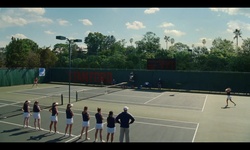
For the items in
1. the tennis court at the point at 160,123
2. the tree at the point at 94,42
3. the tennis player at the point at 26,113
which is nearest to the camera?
the tennis court at the point at 160,123

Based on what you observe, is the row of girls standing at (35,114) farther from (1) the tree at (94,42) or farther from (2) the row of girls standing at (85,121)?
(1) the tree at (94,42)

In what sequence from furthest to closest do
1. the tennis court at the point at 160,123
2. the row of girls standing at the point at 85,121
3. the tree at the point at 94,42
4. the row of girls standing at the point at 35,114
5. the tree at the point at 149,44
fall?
the tree at the point at 94,42 < the tree at the point at 149,44 < the row of girls standing at the point at 35,114 < the tennis court at the point at 160,123 < the row of girls standing at the point at 85,121

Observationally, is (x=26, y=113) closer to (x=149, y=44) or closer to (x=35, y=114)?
(x=35, y=114)

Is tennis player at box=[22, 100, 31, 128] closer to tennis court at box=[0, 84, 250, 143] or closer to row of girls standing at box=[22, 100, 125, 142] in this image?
row of girls standing at box=[22, 100, 125, 142]

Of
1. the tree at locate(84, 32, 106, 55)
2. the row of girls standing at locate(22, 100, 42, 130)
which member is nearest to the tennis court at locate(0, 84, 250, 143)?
the row of girls standing at locate(22, 100, 42, 130)

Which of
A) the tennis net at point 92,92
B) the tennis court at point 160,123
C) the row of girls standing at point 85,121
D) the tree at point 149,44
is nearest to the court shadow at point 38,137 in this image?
the tennis court at point 160,123

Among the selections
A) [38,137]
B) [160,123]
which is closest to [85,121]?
[38,137]

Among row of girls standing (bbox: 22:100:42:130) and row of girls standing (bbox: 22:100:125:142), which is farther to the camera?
row of girls standing (bbox: 22:100:42:130)

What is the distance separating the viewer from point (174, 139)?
11992mm

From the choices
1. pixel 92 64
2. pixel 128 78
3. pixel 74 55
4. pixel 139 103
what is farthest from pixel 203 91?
pixel 74 55

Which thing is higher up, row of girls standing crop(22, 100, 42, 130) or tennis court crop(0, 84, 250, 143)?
row of girls standing crop(22, 100, 42, 130)

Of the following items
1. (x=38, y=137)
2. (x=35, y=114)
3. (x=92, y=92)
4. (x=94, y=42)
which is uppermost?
(x=94, y=42)

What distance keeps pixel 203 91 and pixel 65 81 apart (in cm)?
2482
